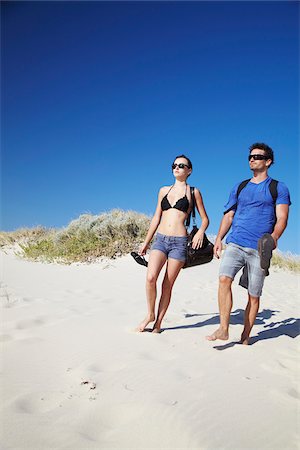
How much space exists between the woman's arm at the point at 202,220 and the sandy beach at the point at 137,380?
1.11 metres

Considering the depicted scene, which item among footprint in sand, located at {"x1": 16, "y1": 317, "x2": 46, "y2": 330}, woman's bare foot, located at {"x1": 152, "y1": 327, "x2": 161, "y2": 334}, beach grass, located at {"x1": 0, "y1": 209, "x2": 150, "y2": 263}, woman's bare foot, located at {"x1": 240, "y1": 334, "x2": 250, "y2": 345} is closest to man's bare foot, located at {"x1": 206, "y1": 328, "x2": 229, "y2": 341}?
woman's bare foot, located at {"x1": 240, "y1": 334, "x2": 250, "y2": 345}

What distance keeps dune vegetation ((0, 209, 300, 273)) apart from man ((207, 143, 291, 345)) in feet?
25.5

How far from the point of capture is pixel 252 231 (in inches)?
174

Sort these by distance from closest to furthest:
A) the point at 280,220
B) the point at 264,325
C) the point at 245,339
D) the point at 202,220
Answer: the point at 280,220 → the point at 245,339 → the point at 202,220 → the point at 264,325

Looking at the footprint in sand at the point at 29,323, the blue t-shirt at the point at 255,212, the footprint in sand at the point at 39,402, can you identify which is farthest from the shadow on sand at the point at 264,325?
the footprint in sand at the point at 39,402

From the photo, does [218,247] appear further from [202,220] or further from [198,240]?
[202,220]

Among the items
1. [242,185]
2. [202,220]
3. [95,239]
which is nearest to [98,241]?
[95,239]

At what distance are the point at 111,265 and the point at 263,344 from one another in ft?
23.3

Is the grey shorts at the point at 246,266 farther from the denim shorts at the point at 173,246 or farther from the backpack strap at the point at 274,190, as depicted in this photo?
the backpack strap at the point at 274,190

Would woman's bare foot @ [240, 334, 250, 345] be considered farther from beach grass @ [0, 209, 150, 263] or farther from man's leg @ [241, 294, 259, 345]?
beach grass @ [0, 209, 150, 263]

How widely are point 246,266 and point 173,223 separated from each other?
1.01 m

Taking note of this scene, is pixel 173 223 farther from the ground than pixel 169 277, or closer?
farther from the ground

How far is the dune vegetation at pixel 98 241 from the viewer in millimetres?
12273

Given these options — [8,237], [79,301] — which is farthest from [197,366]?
[8,237]
